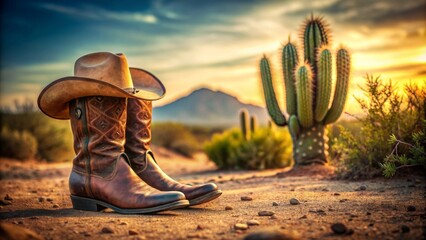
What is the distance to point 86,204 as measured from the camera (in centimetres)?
394

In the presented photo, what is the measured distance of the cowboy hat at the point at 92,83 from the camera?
3.75m

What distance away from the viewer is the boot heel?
390cm

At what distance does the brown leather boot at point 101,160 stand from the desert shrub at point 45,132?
931 cm

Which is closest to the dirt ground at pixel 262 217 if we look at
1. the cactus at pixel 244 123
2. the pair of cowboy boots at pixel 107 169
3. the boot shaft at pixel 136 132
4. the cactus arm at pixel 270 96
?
the pair of cowboy boots at pixel 107 169

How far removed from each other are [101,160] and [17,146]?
29.2 feet

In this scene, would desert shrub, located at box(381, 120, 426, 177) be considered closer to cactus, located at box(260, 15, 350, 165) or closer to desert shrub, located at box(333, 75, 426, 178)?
desert shrub, located at box(333, 75, 426, 178)

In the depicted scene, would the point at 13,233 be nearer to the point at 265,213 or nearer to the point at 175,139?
the point at 265,213

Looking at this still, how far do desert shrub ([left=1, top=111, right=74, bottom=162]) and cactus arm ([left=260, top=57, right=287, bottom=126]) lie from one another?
722cm

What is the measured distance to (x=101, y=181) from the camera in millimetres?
3854

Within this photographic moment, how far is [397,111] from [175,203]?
3394 mm

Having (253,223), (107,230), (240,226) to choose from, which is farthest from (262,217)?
(107,230)

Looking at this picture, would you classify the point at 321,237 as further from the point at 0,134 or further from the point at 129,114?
the point at 0,134

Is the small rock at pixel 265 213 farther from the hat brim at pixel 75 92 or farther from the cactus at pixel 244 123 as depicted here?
the cactus at pixel 244 123

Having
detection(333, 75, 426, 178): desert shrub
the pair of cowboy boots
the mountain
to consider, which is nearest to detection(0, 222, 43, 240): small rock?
the pair of cowboy boots
